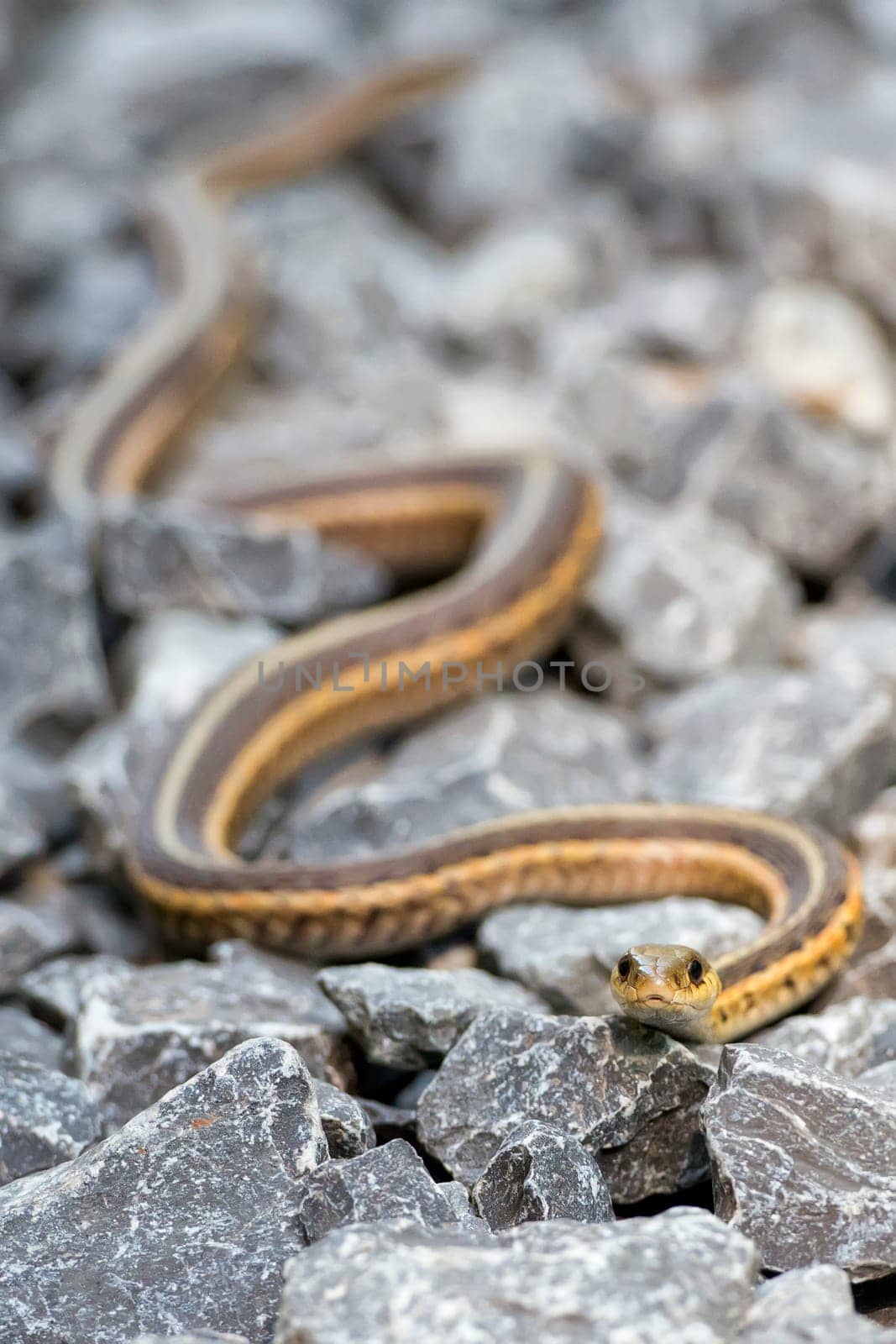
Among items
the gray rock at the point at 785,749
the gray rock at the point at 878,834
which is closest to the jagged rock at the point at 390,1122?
the gray rock at the point at 785,749

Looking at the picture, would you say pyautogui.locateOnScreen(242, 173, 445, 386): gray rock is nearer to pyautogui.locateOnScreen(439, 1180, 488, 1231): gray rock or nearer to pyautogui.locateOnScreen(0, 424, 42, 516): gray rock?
pyautogui.locateOnScreen(0, 424, 42, 516): gray rock

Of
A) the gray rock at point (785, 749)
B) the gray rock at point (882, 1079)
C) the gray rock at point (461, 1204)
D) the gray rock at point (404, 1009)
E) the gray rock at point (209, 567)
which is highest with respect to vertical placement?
the gray rock at point (209, 567)

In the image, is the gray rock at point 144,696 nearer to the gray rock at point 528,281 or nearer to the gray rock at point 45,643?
the gray rock at point 45,643

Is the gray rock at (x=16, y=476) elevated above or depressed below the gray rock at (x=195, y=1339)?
above

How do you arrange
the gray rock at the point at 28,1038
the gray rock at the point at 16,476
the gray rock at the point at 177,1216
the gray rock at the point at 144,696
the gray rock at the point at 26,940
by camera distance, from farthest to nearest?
1. the gray rock at the point at 16,476
2. the gray rock at the point at 144,696
3. the gray rock at the point at 26,940
4. the gray rock at the point at 28,1038
5. the gray rock at the point at 177,1216

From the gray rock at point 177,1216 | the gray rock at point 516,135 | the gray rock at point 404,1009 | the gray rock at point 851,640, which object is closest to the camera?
the gray rock at point 177,1216

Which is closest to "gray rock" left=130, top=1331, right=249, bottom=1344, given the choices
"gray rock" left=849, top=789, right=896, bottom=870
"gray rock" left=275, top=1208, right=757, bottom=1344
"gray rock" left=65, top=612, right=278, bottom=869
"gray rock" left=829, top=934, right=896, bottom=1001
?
"gray rock" left=275, top=1208, right=757, bottom=1344

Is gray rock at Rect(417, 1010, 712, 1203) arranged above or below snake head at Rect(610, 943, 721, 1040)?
below
